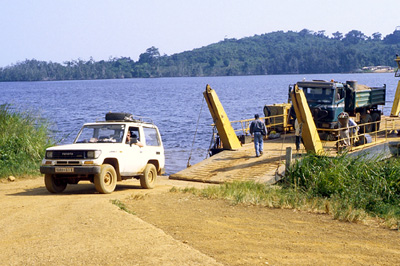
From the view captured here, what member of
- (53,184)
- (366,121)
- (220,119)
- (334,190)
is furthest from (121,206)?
(366,121)

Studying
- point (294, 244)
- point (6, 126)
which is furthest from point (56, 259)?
point (6, 126)

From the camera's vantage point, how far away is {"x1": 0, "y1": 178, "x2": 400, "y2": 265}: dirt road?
920cm

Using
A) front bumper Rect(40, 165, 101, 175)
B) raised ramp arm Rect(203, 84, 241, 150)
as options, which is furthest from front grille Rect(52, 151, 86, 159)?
raised ramp arm Rect(203, 84, 241, 150)

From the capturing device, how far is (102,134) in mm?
16438

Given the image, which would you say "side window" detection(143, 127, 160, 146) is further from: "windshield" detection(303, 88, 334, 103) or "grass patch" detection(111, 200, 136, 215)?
"windshield" detection(303, 88, 334, 103)

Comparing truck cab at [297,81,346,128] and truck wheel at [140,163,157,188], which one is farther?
truck cab at [297,81,346,128]

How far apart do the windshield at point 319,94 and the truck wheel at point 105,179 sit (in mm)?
12713

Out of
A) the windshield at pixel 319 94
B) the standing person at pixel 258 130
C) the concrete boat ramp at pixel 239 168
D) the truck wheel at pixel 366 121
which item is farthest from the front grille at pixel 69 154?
the truck wheel at pixel 366 121

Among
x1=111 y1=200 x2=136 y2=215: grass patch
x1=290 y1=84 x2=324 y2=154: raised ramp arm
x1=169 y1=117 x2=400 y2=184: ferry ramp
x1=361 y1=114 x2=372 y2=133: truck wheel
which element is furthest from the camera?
x1=361 y1=114 x2=372 y2=133: truck wheel

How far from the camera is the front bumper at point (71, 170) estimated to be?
48.5 ft

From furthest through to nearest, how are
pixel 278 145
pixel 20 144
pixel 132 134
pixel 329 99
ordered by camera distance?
pixel 329 99 → pixel 278 145 → pixel 20 144 → pixel 132 134

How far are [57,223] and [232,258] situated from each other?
12.1 feet

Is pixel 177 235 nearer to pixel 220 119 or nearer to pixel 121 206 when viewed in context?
pixel 121 206

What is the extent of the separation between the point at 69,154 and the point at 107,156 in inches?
36.6
